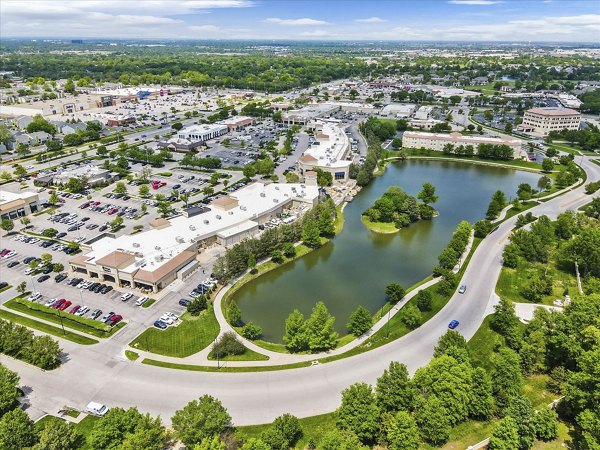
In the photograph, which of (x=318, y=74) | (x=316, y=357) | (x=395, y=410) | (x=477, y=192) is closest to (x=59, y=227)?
(x=316, y=357)

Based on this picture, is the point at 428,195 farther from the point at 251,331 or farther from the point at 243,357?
the point at 243,357

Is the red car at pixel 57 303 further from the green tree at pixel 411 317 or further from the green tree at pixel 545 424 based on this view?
the green tree at pixel 545 424

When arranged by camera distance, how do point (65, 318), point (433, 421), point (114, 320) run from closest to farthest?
point (433, 421)
point (114, 320)
point (65, 318)

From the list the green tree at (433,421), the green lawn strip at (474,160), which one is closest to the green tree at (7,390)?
the green tree at (433,421)

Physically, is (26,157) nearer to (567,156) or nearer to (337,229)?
(337,229)

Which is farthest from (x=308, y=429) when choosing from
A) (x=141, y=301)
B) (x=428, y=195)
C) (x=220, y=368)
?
(x=428, y=195)

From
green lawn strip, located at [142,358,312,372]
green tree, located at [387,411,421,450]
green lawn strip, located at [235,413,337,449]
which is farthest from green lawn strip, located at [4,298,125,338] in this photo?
green tree, located at [387,411,421,450]
